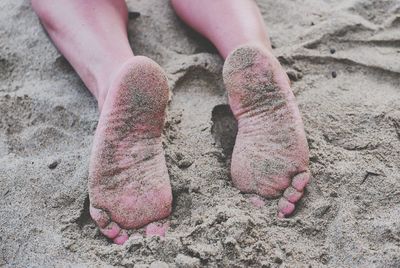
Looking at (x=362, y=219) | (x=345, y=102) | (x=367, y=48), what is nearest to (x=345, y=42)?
(x=367, y=48)

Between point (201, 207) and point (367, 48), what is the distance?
0.80 meters

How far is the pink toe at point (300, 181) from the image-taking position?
114cm

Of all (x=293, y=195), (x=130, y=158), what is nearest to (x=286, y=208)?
(x=293, y=195)

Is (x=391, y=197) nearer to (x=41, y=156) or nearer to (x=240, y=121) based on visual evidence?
(x=240, y=121)

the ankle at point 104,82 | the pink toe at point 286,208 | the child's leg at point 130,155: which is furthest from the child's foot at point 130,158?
the pink toe at point 286,208

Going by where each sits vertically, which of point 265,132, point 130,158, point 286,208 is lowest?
point 286,208

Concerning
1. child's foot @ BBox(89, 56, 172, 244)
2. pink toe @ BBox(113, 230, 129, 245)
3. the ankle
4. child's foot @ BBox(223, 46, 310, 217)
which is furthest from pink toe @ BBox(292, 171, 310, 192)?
the ankle

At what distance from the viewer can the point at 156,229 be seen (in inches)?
44.1

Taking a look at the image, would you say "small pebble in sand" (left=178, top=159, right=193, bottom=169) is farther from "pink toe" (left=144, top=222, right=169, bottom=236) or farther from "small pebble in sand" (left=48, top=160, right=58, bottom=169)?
"small pebble in sand" (left=48, top=160, right=58, bottom=169)

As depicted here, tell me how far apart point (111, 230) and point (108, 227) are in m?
0.01

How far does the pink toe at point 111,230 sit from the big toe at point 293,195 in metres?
0.36

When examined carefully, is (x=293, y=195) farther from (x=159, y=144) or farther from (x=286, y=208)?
(x=159, y=144)

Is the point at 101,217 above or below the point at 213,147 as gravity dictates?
above

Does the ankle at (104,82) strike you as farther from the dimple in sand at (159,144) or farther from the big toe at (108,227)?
the big toe at (108,227)
